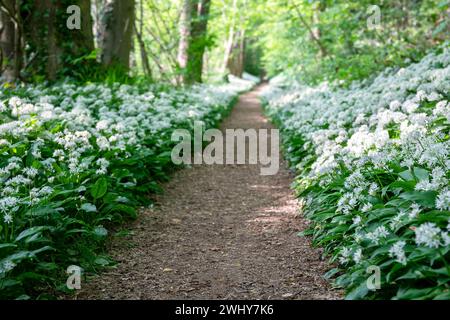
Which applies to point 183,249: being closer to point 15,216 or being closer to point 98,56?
point 15,216

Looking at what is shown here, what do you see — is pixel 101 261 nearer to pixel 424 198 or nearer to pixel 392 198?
pixel 392 198

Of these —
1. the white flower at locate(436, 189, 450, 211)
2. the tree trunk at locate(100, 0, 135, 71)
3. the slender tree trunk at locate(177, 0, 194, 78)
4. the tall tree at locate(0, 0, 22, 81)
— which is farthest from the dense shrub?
the slender tree trunk at locate(177, 0, 194, 78)

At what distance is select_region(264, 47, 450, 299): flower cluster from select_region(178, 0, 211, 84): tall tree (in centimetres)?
951

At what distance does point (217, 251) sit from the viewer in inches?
176

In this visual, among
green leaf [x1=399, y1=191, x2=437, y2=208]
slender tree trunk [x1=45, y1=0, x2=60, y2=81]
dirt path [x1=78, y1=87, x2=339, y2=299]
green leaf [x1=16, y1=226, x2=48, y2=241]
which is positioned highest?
slender tree trunk [x1=45, y1=0, x2=60, y2=81]

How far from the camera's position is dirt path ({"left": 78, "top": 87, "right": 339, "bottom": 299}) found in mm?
3541

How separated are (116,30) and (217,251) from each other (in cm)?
859

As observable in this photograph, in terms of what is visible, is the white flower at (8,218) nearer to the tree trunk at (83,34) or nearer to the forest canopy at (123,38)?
the forest canopy at (123,38)

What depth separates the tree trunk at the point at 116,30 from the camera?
11.4 meters

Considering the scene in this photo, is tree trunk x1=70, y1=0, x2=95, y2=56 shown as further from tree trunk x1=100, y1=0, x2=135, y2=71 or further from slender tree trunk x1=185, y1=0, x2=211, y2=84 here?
slender tree trunk x1=185, y1=0, x2=211, y2=84

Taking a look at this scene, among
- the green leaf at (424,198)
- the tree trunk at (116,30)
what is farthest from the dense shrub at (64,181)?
the tree trunk at (116,30)

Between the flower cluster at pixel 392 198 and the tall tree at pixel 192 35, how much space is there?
9.51 m

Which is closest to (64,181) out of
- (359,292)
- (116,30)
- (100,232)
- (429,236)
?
(100,232)
